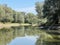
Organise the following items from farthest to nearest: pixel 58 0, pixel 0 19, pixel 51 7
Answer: pixel 0 19 → pixel 51 7 → pixel 58 0

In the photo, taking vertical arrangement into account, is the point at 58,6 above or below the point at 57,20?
above

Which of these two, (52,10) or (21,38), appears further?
(52,10)

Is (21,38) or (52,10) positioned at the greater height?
(52,10)

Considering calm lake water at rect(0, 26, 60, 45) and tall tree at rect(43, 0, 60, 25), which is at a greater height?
tall tree at rect(43, 0, 60, 25)

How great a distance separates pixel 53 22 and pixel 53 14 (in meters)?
2.91

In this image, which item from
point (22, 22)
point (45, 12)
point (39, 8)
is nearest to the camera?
point (45, 12)

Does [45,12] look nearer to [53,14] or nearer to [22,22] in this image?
[53,14]

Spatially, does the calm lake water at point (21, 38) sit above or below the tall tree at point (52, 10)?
below

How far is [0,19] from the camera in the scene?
93688 mm

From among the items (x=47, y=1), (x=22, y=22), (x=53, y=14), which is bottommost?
(x=22, y=22)

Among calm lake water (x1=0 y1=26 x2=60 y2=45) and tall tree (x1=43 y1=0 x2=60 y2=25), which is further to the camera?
tall tree (x1=43 y1=0 x2=60 y2=25)

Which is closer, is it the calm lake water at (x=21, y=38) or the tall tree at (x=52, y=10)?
the calm lake water at (x=21, y=38)

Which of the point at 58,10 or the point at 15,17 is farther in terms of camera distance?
the point at 15,17

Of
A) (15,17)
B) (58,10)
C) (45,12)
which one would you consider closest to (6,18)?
(15,17)
